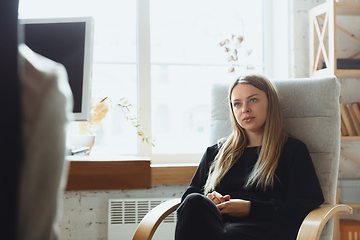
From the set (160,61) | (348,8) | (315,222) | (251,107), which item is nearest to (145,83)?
(160,61)

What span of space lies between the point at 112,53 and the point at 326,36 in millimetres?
1428

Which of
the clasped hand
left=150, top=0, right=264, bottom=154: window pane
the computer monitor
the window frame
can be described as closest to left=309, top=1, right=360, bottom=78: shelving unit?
left=150, top=0, right=264, bottom=154: window pane

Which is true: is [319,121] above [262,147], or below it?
above

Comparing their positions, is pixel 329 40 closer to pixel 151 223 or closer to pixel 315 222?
pixel 315 222

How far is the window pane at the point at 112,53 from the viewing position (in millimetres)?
2172

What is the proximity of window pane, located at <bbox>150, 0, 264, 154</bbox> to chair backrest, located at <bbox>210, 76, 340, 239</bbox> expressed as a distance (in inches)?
30.8

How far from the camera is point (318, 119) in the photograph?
4.71ft

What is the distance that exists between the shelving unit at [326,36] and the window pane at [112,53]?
1168 millimetres

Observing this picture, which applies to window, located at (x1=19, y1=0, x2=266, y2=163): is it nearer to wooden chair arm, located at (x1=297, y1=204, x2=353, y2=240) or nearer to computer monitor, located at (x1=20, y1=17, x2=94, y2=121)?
computer monitor, located at (x1=20, y1=17, x2=94, y2=121)

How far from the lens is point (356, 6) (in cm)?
199

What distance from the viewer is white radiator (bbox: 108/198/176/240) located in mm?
1850

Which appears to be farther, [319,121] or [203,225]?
[319,121]

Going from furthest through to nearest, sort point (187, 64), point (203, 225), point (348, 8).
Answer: point (187, 64) < point (348, 8) < point (203, 225)

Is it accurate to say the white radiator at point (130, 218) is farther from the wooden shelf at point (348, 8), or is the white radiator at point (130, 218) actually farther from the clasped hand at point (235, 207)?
the wooden shelf at point (348, 8)
